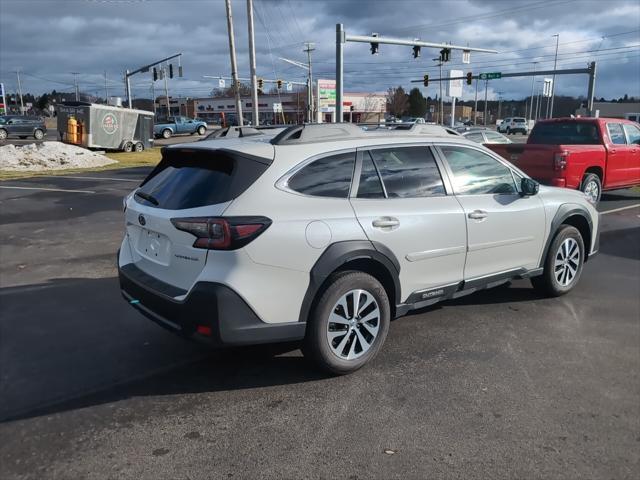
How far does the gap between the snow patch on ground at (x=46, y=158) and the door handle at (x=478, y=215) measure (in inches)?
763

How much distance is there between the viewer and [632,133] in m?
12.4

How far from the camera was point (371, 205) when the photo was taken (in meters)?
3.98

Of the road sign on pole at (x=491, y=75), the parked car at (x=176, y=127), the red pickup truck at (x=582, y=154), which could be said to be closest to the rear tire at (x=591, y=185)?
the red pickup truck at (x=582, y=154)

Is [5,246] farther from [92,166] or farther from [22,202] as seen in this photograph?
[92,166]

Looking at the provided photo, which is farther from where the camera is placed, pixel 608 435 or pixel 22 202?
pixel 22 202

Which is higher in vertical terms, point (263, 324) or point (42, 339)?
point (263, 324)

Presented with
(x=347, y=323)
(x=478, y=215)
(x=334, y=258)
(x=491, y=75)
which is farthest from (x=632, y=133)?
(x=491, y=75)

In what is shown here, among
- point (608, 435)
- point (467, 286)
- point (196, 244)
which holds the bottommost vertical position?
point (608, 435)

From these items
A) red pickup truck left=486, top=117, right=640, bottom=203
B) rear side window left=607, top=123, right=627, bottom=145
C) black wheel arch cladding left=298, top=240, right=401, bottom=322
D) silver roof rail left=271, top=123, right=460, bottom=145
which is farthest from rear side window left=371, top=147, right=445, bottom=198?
rear side window left=607, top=123, right=627, bottom=145

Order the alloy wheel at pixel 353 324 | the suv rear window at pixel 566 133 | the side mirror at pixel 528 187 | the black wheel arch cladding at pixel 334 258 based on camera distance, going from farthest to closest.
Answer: the suv rear window at pixel 566 133
the side mirror at pixel 528 187
the alloy wheel at pixel 353 324
the black wheel arch cladding at pixel 334 258

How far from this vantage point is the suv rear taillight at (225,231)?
10.9 feet

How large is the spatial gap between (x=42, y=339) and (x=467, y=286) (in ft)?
12.1

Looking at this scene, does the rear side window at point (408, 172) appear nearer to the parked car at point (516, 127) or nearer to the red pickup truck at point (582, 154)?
the red pickup truck at point (582, 154)

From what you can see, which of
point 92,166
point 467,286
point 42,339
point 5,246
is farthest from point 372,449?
point 92,166
